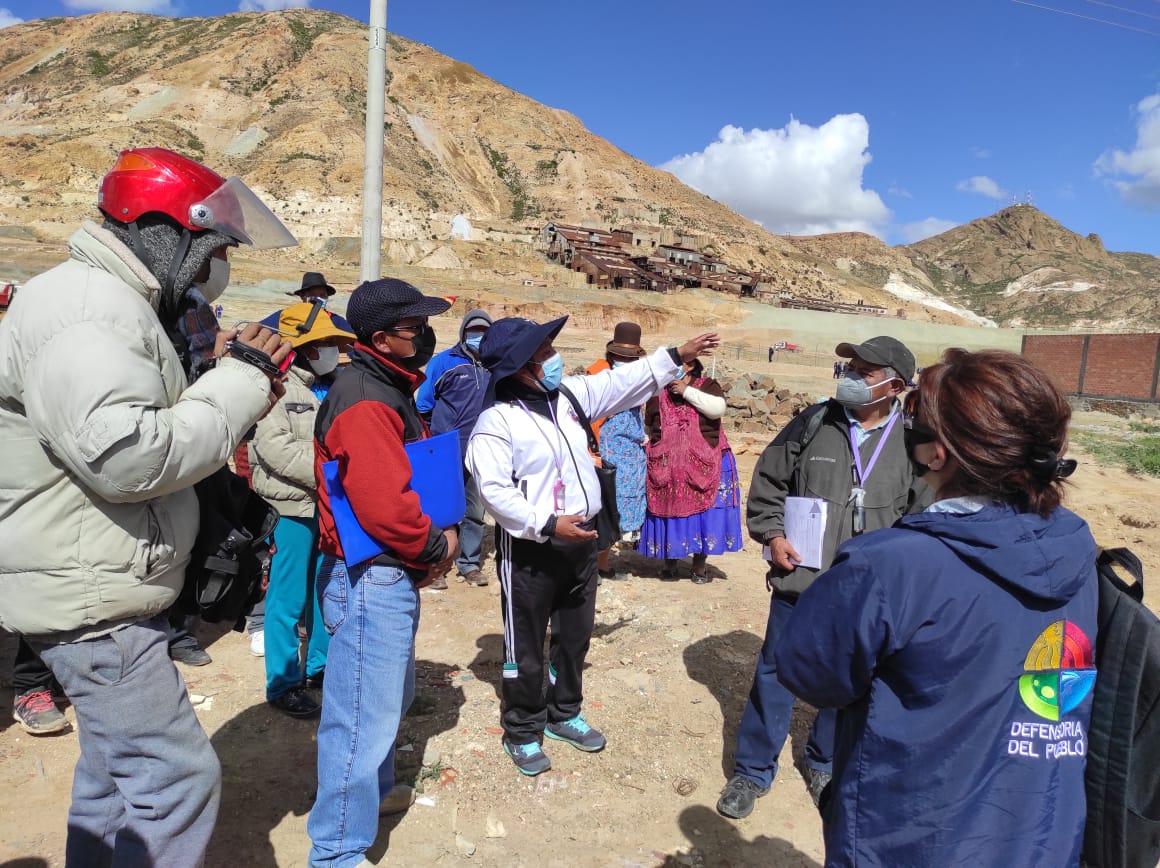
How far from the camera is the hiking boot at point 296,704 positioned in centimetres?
363

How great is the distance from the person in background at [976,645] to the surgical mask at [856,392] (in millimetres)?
1515

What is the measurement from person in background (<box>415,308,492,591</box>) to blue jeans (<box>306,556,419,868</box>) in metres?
2.68

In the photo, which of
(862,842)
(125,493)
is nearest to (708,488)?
(862,842)

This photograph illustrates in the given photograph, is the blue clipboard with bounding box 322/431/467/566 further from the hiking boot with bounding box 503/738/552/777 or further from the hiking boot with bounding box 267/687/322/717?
the hiking boot with bounding box 267/687/322/717

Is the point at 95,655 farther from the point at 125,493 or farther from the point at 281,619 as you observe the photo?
the point at 281,619

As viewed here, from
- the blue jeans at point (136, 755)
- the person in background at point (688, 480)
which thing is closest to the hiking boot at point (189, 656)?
the blue jeans at point (136, 755)

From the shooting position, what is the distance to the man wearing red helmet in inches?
60.7

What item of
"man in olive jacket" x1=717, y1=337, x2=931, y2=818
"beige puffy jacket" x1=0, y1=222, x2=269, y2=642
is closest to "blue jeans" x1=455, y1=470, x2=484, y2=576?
"man in olive jacket" x1=717, y1=337, x2=931, y2=818

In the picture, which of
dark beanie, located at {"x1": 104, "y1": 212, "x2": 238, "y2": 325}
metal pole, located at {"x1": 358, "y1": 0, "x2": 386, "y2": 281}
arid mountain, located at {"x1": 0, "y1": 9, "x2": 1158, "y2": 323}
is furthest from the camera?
arid mountain, located at {"x1": 0, "y1": 9, "x2": 1158, "y2": 323}

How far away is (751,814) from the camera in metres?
3.14

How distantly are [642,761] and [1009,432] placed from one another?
2.72 metres

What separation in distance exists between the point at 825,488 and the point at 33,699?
156 inches

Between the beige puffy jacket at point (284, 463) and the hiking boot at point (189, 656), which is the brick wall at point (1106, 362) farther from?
the hiking boot at point (189, 656)

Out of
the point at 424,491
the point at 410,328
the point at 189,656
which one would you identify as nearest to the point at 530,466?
the point at 424,491
